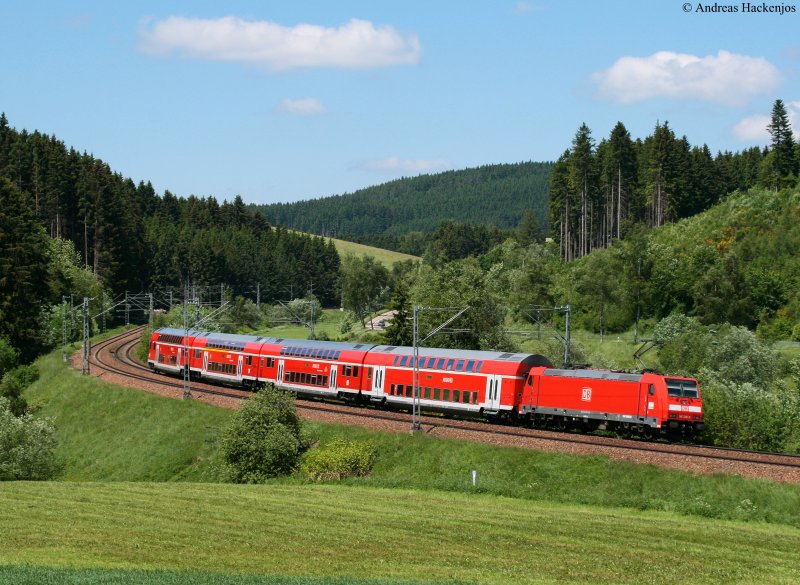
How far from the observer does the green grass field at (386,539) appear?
26156mm

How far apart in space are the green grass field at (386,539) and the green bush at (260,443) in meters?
8.98

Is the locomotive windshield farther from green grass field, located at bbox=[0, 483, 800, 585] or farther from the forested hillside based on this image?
the forested hillside

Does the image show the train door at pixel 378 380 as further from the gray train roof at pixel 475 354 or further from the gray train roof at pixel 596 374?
the gray train roof at pixel 596 374

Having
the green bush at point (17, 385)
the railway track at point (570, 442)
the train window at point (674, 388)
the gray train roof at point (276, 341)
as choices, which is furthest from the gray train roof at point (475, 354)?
the green bush at point (17, 385)

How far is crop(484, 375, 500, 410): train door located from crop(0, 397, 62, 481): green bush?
26.3 meters

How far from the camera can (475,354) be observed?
5591 cm

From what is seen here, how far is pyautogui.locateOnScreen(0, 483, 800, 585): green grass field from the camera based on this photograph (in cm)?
2616

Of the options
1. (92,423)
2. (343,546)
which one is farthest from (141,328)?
(343,546)

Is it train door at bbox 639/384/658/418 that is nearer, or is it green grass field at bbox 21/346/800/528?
green grass field at bbox 21/346/800/528

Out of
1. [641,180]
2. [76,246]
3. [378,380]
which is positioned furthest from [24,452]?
[641,180]

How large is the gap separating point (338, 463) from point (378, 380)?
540 inches

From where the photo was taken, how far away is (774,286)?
312 feet

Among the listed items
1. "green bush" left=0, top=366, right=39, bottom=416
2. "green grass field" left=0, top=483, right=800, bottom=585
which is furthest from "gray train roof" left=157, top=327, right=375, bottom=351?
"green grass field" left=0, top=483, right=800, bottom=585

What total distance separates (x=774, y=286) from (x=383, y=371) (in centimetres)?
5225
